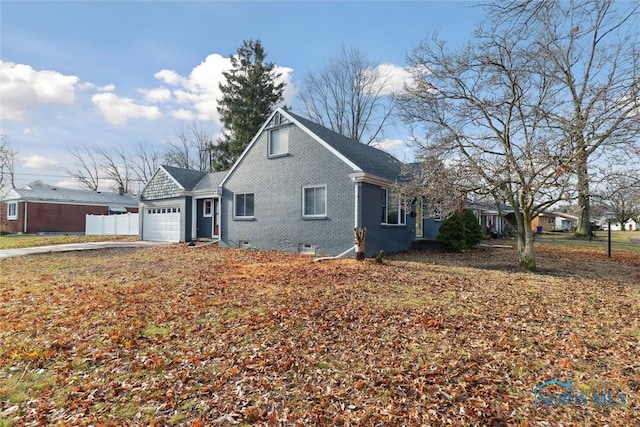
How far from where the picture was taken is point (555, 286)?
7.91m

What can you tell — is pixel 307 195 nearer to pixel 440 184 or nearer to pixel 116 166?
pixel 440 184

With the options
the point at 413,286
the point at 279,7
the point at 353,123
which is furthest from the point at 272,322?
the point at 353,123

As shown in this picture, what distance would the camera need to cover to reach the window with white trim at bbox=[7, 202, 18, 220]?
1121 inches

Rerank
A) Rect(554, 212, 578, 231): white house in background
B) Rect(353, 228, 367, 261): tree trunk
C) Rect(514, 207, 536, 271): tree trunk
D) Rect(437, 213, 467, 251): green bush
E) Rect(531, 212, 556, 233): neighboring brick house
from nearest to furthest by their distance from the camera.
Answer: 1. Rect(514, 207, 536, 271): tree trunk
2. Rect(353, 228, 367, 261): tree trunk
3. Rect(437, 213, 467, 251): green bush
4. Rect(531, 212, 556, 233): neighboring brick house
5. Rect(554, 212, 578, 231): white house in background

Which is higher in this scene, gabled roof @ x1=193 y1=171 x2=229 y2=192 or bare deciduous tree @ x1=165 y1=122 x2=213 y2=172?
bare deciduous tree @ x1=165 y1=122 x2=213 y2=172

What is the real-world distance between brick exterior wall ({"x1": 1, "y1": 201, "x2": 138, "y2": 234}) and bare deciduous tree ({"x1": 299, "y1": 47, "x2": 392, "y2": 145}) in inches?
960

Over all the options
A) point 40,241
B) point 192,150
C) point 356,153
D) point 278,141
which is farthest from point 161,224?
point 192,150

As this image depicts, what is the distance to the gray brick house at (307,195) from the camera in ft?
40.9

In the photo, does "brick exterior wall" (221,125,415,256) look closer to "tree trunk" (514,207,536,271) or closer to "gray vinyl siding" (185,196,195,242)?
"gray vinyl siding" (185,196,195,242)

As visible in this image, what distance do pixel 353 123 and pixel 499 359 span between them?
30.9 m

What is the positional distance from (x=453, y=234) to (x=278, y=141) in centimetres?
933

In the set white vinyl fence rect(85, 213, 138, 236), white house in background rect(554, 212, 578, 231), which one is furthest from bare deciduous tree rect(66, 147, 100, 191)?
white house in background rect(554, 212, 578, 231)

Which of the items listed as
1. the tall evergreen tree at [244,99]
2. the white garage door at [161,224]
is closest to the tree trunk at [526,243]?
the white garage door at [161,224]

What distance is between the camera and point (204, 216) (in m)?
18.9
